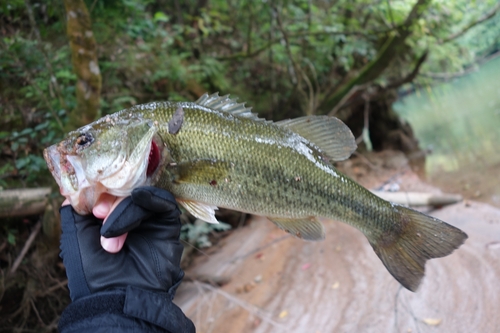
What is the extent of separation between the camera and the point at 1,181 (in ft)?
9.91

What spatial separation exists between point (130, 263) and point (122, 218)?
31 centimetres

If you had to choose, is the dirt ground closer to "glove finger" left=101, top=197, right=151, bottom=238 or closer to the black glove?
the black glove

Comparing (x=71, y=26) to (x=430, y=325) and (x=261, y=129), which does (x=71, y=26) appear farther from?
(x=430, y=325)

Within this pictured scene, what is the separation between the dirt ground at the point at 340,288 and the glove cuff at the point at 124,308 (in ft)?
5.59

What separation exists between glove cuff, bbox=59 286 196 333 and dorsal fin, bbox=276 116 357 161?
1.15 metres

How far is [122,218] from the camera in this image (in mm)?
1441

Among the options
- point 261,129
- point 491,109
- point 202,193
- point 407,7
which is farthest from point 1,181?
point 491,109

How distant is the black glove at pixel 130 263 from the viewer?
1414 millimetres

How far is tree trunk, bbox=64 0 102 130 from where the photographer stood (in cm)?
278

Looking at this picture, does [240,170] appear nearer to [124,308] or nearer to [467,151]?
[124,308]

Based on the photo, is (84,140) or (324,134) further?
(324,134)

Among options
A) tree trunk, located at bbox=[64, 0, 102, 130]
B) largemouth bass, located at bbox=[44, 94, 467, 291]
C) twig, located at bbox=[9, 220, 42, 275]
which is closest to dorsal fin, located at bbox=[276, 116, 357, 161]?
largemouth bass, located at bbox=[44, 94, 467, 291]

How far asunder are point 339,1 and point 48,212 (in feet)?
22.6

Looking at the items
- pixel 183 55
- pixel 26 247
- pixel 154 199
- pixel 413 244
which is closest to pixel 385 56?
pixel 183 55
